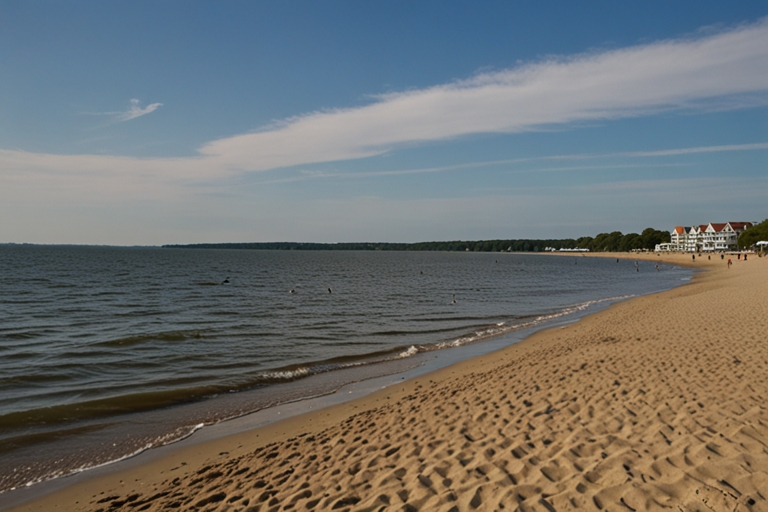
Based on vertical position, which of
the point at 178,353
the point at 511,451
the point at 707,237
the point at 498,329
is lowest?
the point at 498,329

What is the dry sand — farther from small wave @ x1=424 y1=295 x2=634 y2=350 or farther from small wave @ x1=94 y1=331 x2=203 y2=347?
small wave @ x1=94 y1=331 x2=203 y2=347

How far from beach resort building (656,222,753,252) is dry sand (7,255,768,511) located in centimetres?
14893

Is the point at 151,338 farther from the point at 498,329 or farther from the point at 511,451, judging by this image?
the point at 511,451

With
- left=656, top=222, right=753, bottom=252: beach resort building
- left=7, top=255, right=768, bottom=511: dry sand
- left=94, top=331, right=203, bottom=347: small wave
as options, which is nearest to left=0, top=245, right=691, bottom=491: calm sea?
left=94, top=331, right=203, bottom=347: small wave

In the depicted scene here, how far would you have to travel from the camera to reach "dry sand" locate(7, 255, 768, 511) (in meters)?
5.25

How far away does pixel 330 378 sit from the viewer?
45.0 feet

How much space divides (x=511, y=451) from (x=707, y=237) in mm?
178653

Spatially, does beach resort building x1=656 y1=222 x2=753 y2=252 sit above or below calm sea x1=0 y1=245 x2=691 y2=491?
above

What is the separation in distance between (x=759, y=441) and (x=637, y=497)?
2352 millimetres

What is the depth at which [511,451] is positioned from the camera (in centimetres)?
646

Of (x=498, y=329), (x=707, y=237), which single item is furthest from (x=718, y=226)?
(x=498, y=329)

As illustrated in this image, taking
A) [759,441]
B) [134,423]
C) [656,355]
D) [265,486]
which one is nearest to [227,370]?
[134,423]

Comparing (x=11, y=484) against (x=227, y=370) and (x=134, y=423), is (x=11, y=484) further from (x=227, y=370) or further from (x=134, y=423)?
(x=227, y=370)

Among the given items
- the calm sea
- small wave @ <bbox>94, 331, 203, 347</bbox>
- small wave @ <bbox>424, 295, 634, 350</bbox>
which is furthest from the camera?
small wave @ <bbox>424, 295, 634, 350</bbox>
